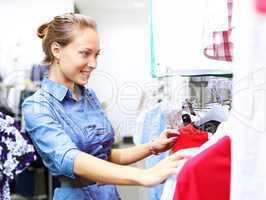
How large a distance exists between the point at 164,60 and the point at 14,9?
3454 millimetres

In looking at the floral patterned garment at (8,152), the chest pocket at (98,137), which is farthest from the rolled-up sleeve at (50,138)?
the floral patterned garment at (8,152)

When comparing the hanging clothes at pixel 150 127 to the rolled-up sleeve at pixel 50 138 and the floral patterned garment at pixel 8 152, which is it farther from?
the rolled-up sleeve at pixel 50 138

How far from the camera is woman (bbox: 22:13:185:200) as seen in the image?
100 centimetres

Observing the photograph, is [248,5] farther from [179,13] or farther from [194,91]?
[194,91]

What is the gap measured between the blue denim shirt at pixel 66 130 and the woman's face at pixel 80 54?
0.06 metres

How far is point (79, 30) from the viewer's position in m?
1.11

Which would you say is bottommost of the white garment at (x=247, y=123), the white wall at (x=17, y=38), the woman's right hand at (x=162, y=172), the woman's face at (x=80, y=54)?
the woman's right hand at (x=162, y=172)

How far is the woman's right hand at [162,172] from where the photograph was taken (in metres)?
0.73

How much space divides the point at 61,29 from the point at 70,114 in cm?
26

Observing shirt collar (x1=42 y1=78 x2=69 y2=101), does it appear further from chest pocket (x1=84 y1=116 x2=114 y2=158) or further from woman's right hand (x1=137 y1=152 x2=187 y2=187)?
woman's right hand (x1=137 y1=152 x2=187 y2=187)

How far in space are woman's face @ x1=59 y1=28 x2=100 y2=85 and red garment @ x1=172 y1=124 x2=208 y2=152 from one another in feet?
1.08

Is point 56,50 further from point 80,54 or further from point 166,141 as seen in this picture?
point 166,141

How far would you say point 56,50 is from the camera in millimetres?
1135

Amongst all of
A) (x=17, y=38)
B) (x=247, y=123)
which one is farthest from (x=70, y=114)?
(x=17, y=38)
